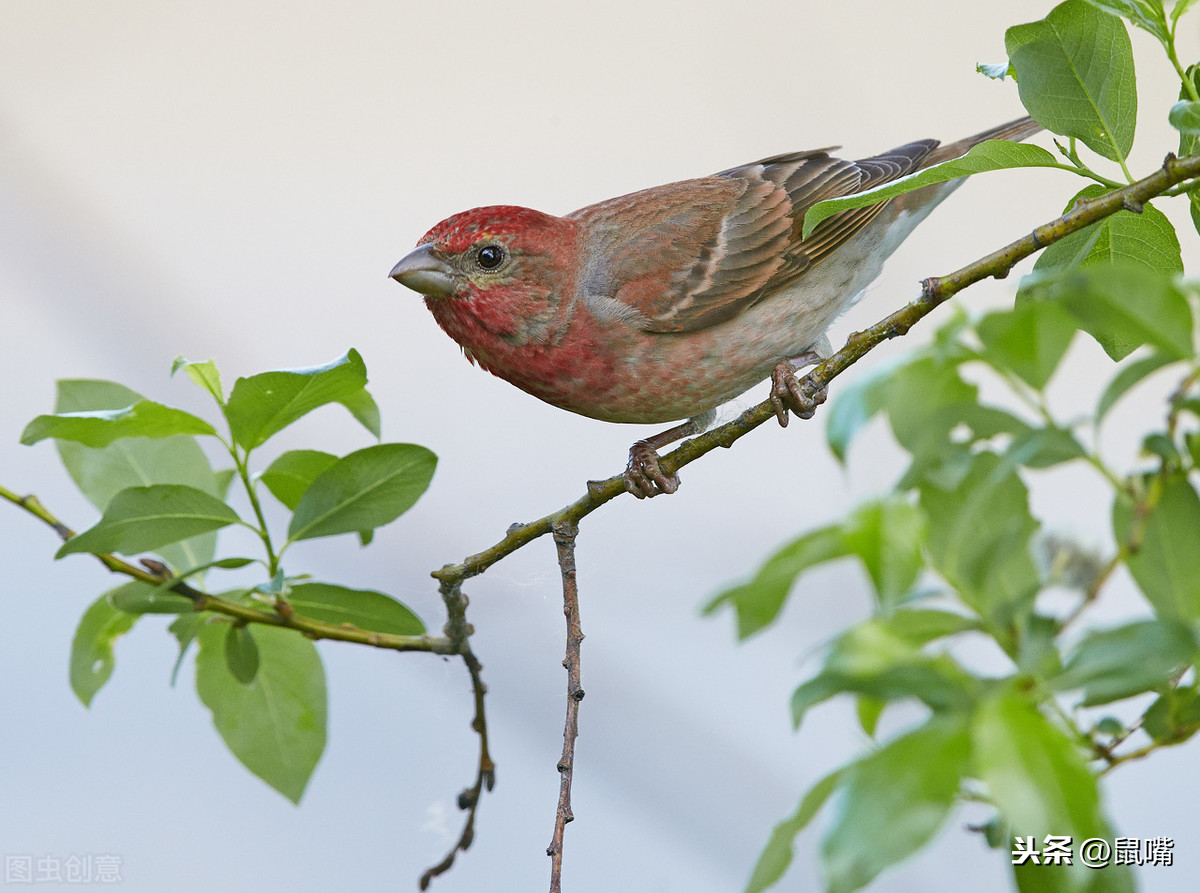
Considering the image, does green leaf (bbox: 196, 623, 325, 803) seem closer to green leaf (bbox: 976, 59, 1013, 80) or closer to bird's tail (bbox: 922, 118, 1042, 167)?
green leaf (bbox: 976, 59, 1013, 80)

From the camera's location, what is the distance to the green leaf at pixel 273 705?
122cm

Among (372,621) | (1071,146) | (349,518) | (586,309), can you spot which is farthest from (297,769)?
(1071,146)

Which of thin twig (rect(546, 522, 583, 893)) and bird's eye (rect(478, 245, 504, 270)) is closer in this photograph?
thin twig (rect(546, 522, 583, 893))

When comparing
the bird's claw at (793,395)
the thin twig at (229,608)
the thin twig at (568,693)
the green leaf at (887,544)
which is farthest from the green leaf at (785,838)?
the bird's claw at (793,395)

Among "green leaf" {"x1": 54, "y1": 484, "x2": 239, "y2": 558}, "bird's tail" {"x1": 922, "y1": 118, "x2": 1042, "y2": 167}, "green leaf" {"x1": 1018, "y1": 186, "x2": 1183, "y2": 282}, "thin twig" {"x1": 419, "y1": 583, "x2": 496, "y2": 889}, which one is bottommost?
"thin twig" {"x1": 419, "y1": 583, "x2": 496, "y2": 889}

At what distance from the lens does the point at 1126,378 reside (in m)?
0.44

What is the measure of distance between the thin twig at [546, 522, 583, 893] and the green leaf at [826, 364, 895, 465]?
0.62 meters

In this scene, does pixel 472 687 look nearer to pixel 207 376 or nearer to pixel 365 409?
pixel 365 409

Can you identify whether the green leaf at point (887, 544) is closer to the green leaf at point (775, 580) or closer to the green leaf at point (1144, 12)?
the green leaf at point (775, 580)

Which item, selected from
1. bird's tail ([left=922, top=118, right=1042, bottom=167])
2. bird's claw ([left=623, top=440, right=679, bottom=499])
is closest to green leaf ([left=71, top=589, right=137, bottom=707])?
A: bird's claw ([left=623, top=440, right=679, bottom=499])

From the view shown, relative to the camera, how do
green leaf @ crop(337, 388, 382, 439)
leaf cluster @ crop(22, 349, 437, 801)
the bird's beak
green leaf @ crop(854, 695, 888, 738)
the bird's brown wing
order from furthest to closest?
the bird's brown wing < the bird's beak < green leaf @ crop(337, 388, 382, 439) < leaf cluster @ crop(22, 349, 437, 801) < green leaf @ crop(854, 695, 888, 738)

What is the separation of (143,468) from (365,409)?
0.98 ft

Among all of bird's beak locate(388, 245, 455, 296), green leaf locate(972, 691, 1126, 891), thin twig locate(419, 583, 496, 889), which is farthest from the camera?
bird's beak locate(388, 245, 455, 296)

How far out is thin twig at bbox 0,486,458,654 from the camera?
1.14 metres
